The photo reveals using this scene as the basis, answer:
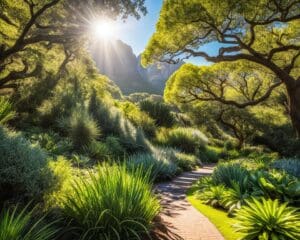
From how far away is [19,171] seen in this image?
4.46m

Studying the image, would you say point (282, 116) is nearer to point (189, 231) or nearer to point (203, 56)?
point (203, 56)

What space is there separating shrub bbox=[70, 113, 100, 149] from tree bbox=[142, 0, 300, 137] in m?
6.36

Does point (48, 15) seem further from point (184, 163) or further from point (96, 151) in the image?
point (184, 163)

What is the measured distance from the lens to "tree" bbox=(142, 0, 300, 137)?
1343 centimetres

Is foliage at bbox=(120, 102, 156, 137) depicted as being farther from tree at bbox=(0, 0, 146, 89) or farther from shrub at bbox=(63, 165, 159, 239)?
shrub at bbox=(63, 165, 159, 239)

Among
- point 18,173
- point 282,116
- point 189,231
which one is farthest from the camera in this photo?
point 282,116

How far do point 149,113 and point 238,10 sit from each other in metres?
10.9

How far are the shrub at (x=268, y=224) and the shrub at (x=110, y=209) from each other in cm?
164

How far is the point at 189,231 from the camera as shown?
503 cm

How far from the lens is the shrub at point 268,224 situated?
4574 mm

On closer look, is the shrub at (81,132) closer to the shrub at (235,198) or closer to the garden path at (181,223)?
the garden path at (181,223)

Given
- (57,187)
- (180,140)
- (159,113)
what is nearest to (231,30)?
(180,140)

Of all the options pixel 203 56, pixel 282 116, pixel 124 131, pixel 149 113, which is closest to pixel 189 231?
pixel 124 131

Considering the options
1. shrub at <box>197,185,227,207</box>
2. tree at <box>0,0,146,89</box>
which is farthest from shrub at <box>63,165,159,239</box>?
tree at <box>0,0,146,89</box>
